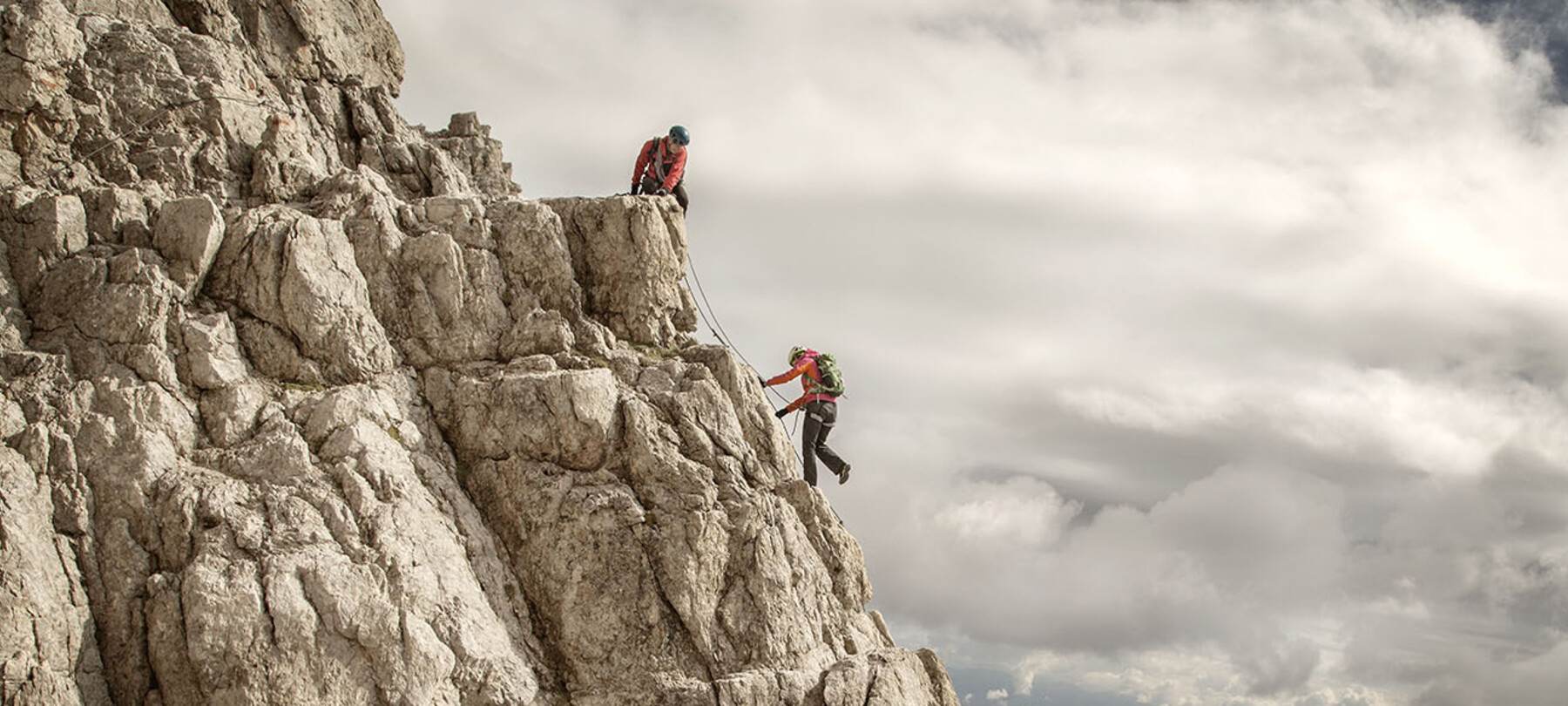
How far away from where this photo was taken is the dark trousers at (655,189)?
123 ft

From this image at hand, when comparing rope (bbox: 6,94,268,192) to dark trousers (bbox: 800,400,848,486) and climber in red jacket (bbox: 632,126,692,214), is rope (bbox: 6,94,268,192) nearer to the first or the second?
climber in red jacket (bbox: 632,126,692,214)

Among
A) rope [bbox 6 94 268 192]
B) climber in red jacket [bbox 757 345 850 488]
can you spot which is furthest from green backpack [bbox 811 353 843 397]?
rope [bbox 6 94 268 192]

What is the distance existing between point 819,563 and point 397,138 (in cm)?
2064

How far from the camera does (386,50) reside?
42.5 m

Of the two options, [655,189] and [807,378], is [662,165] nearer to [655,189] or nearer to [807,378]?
[655,189]

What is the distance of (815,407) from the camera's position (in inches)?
1439

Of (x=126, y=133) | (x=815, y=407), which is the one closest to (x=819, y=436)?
(x=815, y=407)

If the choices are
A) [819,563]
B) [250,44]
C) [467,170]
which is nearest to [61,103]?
[250,44]

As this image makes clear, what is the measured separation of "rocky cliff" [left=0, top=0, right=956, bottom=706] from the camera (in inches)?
907

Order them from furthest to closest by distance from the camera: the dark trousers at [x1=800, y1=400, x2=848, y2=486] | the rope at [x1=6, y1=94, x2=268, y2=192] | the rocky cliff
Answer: the dark trousers at [x1=800, y1=400, x2=848, y2=486] → the rope at [x1=6, y1=94, x2=268, y2=192] → the rocky cliff

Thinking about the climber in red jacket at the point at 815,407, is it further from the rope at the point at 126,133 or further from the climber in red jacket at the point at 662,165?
the rope at the point at 126,133

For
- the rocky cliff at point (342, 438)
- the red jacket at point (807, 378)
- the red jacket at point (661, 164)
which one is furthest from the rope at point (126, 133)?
the red jacket at point (807, 378)

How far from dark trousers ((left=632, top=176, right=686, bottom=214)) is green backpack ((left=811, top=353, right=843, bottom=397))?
700 centimetres

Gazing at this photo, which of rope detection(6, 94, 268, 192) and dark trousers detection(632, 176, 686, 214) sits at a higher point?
dark trousers detection(632, 176, 686, 214)
